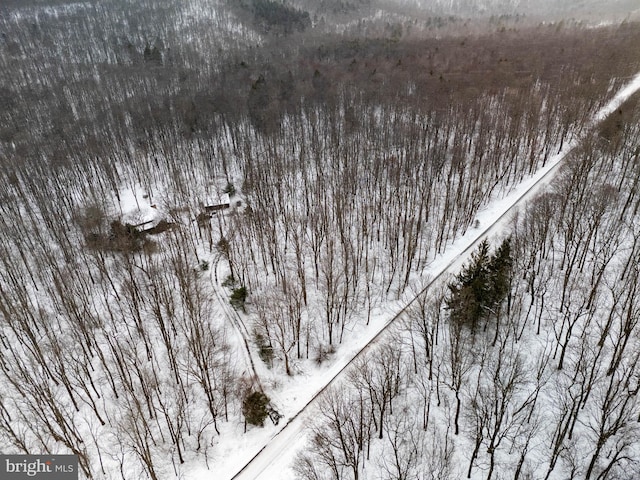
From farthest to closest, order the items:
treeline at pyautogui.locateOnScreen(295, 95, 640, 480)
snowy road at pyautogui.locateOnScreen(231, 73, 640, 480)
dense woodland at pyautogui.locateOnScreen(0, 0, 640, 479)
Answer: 1. dense woodland at pyautogui.locateOnScreen(0, 0, 640, 479)
2. snowy road at pyautogui.locateOnScreen(231, 73, 640, 480)
3. treeline at pyautogui.locateOnScreen(295, 95, 640, 480)

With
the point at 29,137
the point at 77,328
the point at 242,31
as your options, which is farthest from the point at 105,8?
the point at 77,328

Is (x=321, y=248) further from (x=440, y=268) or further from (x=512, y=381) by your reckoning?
(x=512, y=381)

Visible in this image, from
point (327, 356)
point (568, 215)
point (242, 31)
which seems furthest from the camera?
point (242, 31)

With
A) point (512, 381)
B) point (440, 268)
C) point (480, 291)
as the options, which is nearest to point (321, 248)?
point (440, 268)

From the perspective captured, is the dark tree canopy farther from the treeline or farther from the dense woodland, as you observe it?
the dense woodland

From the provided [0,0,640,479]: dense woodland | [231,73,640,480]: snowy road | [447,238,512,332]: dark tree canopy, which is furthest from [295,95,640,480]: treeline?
[231,73,640,480]: snowy road

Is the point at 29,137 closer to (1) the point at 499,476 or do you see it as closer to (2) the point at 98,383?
(2) the point at 98,383
